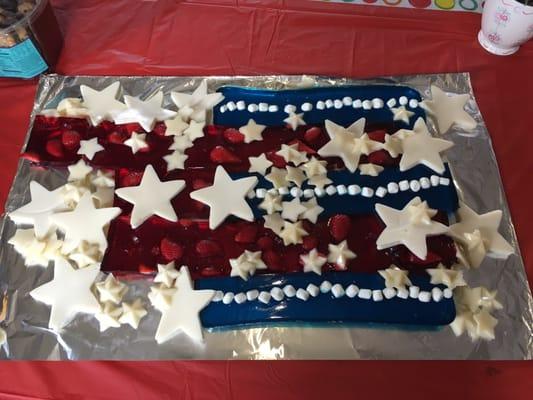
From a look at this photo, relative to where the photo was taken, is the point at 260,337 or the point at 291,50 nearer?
the point at 260,337

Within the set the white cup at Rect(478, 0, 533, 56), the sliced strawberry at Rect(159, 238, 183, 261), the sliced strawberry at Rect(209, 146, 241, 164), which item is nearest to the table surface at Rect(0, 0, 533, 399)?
the white cup at Rect(478, 0, 533, 56)

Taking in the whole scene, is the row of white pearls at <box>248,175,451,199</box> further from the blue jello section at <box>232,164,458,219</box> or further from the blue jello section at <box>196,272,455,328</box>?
the blue jello section at <box>196,272,455,328</box>

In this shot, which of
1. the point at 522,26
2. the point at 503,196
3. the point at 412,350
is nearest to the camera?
the point at 412,350

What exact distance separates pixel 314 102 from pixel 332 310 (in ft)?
1.43

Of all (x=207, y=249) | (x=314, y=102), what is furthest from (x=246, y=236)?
(x=314, y=102)

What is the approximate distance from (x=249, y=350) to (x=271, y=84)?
22.4 inches

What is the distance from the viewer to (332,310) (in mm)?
829

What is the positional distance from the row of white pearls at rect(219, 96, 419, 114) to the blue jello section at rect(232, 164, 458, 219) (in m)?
0.15

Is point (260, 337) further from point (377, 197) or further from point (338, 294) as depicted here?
point (377, 197)

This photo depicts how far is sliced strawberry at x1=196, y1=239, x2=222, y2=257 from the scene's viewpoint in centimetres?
88

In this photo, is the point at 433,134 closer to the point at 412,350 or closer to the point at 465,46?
the point at 465,46

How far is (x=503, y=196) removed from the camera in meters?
0.96

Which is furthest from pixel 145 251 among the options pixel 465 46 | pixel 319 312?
pixel 465 46

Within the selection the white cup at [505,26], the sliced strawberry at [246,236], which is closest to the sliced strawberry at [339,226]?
the sliced strawberry at [246,236]
